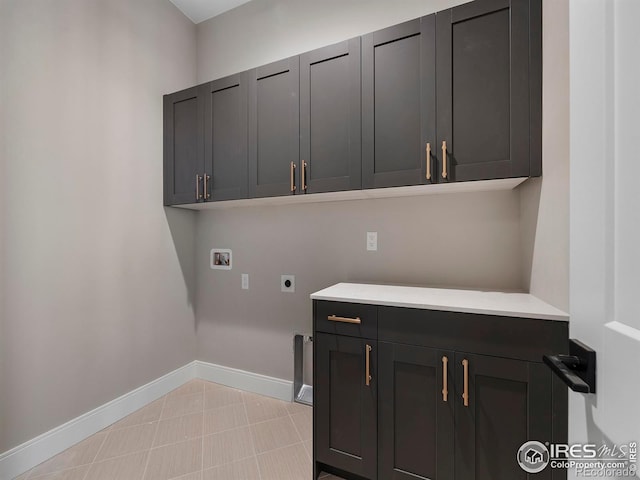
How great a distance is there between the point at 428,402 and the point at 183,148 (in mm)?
2296

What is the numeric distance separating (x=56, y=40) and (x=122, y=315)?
1.73 metres

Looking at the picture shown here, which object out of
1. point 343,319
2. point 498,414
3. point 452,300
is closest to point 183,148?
point 343,319

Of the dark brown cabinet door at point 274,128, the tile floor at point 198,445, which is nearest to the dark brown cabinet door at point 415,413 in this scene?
the tile floor at point 198,445

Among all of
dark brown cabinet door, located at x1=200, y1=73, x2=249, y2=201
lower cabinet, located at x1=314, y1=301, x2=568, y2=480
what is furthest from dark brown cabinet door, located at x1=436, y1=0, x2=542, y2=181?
dark brown cabinet door, located at x1=200, y1=73, x2=249, y2=201

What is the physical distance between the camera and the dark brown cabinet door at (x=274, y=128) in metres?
1.76

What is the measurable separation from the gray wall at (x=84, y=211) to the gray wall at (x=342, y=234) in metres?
0.40

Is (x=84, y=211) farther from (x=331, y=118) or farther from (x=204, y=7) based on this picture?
(x=204, y=7)

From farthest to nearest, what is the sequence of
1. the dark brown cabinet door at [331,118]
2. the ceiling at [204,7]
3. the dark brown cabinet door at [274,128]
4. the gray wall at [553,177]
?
the ceiling at [204,7] < the dark brown cabinet door at [274,128] < the dark brown cabinet door at [331,118] < the gray wall at [553,177]

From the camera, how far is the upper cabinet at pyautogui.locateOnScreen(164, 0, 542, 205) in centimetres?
129

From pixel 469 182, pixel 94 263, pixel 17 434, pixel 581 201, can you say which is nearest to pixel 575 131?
pixel 581 201

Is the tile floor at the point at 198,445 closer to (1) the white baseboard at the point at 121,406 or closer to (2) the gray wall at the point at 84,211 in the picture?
(1) the white baseboard at the point at 121,406

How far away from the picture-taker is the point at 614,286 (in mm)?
489

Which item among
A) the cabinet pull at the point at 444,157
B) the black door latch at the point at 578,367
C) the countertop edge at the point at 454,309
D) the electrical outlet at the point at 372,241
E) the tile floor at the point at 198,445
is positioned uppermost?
the cabinet pull at the point at 444,157

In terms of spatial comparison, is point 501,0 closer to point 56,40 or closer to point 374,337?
point 374,337
